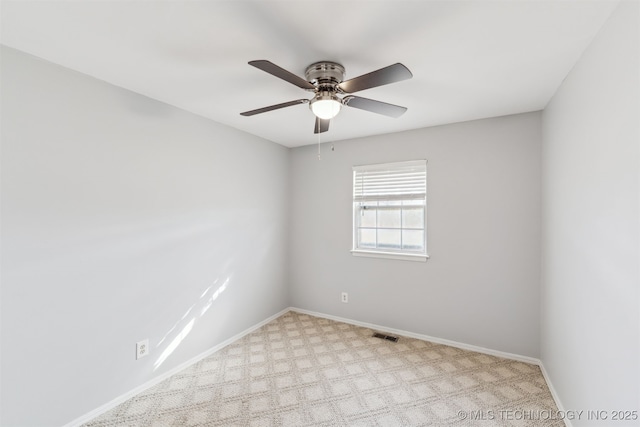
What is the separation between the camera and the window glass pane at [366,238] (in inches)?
136

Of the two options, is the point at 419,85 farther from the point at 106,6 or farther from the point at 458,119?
the point at 106,6

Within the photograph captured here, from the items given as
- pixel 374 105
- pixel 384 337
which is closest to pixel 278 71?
pixel 374 105

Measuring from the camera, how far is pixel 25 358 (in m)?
Result: 1.62

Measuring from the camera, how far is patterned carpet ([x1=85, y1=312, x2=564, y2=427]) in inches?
74.9

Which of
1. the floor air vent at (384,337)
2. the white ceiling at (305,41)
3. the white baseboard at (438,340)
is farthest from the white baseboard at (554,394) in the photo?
the white ceiling at (305,41)

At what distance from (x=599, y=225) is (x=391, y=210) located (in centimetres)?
200

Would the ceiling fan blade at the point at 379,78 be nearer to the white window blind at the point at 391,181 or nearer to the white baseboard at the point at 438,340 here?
the white window blind at the point at 391,181

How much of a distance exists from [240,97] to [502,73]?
6.51 ft

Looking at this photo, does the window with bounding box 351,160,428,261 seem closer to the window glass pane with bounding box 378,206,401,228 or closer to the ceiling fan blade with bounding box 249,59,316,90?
the window glass pane with bounding box 378,206,401,228

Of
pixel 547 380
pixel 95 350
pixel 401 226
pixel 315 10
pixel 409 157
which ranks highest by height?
pixel 315 10

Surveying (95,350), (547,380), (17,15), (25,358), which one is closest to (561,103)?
(547,380)

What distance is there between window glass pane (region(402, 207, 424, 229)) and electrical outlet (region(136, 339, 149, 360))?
2.83m

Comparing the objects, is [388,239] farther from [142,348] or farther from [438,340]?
[142,348]

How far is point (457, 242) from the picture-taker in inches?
114
